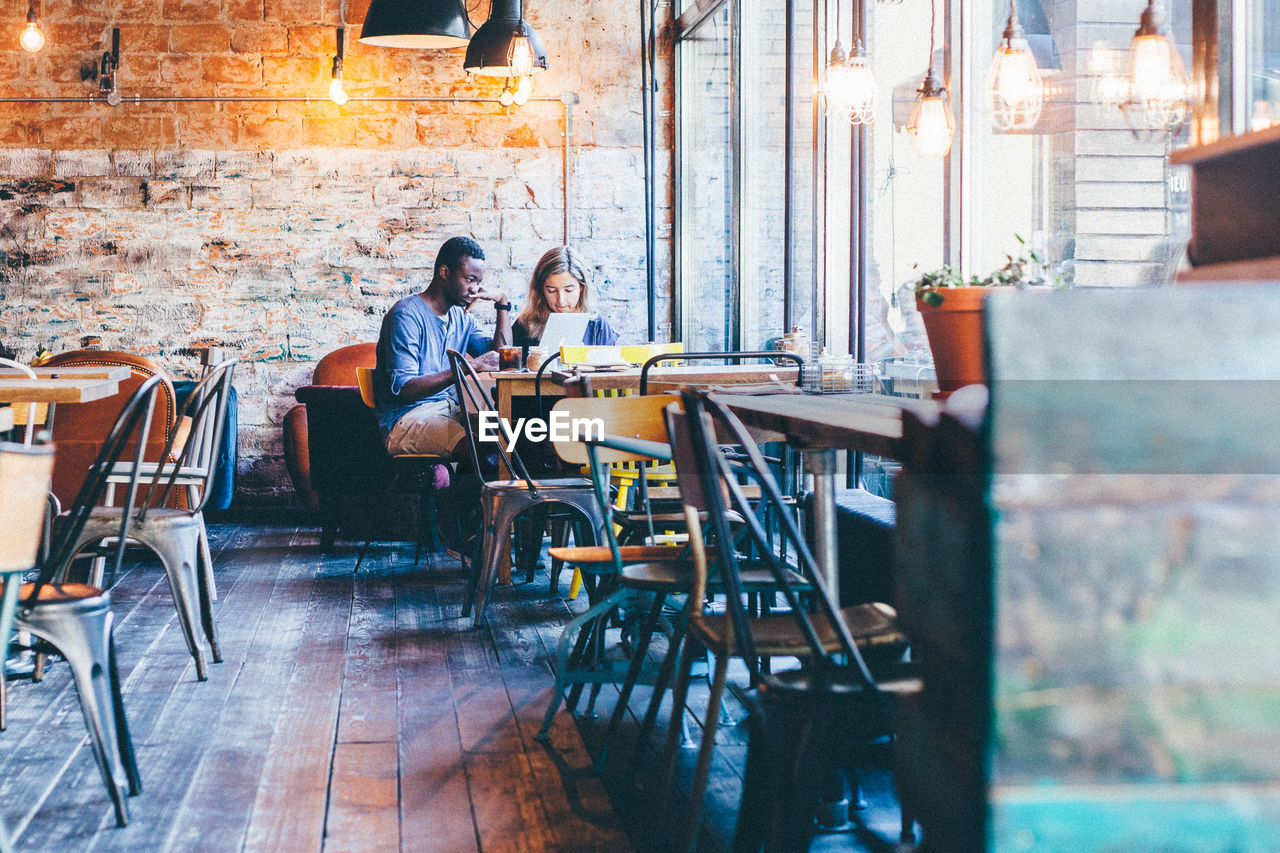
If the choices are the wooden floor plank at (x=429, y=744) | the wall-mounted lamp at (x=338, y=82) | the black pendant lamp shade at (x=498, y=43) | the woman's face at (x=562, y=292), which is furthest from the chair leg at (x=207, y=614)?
the wall-mounted lamp at (x=338, y=82)

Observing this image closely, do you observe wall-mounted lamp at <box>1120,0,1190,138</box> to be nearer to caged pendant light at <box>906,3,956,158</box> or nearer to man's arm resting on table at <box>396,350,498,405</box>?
caged pendant light at <box>906,3,956,158</box>

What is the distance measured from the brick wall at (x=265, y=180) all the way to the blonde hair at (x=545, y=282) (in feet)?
4.38

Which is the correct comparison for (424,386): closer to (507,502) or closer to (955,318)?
(507,502)

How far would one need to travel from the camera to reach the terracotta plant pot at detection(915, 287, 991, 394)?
6.02 ft

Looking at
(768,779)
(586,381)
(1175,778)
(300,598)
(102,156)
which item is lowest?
(300,598)

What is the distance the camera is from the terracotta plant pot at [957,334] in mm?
1836

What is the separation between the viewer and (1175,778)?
89 cm

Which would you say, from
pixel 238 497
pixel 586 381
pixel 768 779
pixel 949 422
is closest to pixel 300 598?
pixel 586 381

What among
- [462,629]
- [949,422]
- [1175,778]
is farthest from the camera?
[462,629]

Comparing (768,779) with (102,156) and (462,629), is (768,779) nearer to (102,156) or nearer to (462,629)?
(462,629)

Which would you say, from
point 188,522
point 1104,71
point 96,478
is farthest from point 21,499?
point 1104,71

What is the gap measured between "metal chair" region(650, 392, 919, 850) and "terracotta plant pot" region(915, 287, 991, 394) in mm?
413

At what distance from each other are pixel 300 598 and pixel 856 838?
260 cm

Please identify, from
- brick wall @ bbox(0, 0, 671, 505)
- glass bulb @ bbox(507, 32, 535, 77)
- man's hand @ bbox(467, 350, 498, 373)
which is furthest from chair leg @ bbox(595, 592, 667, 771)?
brick wall @ bbox(0, 0, 671, 505)
